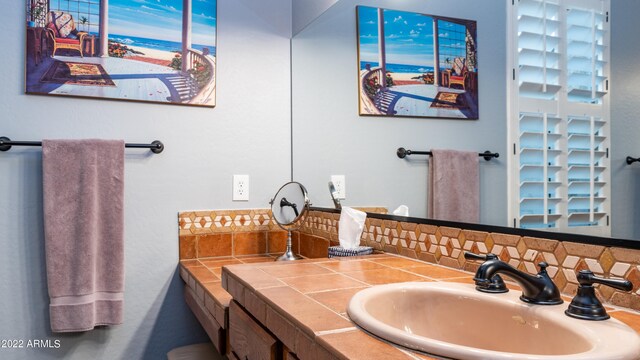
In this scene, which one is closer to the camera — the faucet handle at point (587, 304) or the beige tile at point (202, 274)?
the faucet handle at point (587, 304)

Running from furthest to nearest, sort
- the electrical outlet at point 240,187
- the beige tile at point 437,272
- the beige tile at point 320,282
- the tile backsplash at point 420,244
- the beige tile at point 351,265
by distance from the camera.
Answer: the electrical outlet at point 240,187 → the beige tile at point 351,265 → the beige tile at point 437,272 → the beige tile at point 320,282 → the tile backsplash at point 420,244

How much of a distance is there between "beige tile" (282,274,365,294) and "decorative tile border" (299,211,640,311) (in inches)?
12.1

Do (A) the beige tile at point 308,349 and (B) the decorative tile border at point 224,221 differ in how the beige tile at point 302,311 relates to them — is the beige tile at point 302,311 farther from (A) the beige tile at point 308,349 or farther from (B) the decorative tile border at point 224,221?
(B) the decorative tile border at point 224,221

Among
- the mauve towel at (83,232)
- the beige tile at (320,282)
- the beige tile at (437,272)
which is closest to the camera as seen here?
the beige tile at (320,282)

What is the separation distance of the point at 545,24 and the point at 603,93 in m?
0.23

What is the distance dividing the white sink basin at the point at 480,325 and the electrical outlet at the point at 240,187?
4.11 feet

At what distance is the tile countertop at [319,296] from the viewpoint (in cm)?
66

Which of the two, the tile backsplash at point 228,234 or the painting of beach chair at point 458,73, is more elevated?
the painting of beach chair at point 458,73

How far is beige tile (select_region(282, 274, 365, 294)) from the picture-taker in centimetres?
99

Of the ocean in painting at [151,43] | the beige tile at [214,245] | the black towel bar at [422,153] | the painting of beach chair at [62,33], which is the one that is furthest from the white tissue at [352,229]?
the painting of beach chair at [62,33]

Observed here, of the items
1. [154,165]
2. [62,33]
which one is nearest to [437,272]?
[154,165]

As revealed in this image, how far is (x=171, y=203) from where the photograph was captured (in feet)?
6.44

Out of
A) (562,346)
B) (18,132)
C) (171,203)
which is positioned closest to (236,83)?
(171,203)

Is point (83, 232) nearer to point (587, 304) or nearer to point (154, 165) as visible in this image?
point (154, 165)
